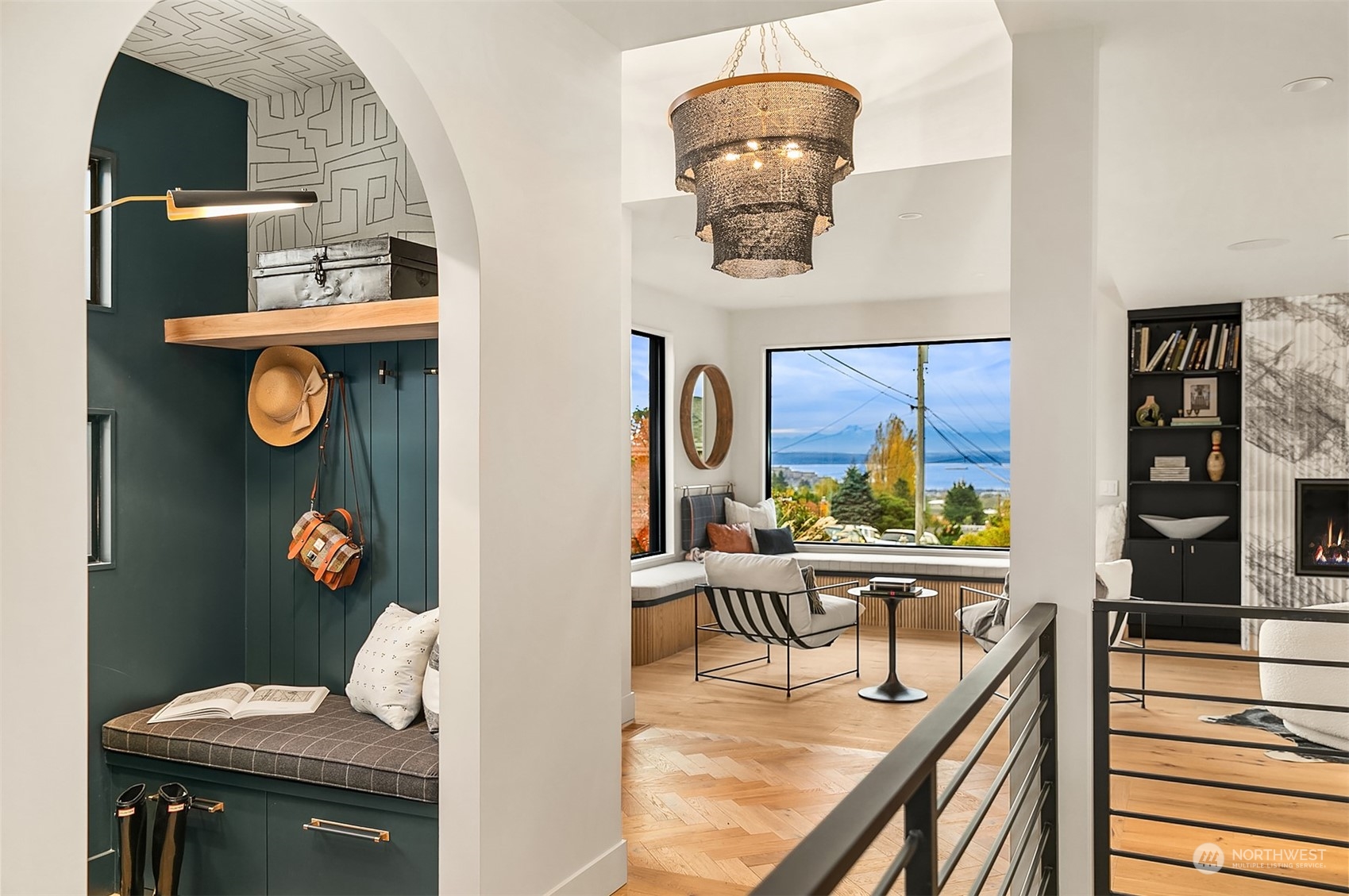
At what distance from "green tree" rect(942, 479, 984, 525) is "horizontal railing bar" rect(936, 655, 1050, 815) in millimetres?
5931

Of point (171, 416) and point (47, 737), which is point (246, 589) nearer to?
point (171, 416)

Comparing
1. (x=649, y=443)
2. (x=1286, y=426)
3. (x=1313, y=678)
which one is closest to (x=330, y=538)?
(x=1313, y=678)

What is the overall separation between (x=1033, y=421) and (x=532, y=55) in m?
1.74

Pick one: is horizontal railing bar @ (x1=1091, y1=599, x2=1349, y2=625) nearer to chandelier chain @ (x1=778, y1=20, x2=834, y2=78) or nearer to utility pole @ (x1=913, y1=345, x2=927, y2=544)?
chandelier chain @ (x1=778, y1=20, x2=834, y2=78)

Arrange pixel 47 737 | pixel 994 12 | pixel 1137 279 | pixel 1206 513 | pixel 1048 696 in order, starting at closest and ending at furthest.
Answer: pixel 47 737 < pixel 1048 696 < pixel 994 12 < pixel 1137 279 < pixel 1206 513

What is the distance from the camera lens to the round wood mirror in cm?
827

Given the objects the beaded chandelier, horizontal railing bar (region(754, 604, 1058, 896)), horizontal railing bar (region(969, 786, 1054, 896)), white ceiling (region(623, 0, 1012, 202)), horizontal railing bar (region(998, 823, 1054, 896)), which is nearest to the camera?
horizontal railing bar (region(754, 604, 1058, 896))

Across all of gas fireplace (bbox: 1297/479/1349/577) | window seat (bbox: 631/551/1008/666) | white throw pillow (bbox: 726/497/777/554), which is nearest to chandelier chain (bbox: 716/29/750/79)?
window seat (bbox: 631/551/1008/666)

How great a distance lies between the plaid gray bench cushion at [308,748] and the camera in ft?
8.69

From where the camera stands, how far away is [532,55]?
2.58m

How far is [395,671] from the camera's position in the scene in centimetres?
304

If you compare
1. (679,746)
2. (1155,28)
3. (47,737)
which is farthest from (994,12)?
(47,737)

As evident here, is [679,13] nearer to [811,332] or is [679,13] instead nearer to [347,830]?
[347,830]

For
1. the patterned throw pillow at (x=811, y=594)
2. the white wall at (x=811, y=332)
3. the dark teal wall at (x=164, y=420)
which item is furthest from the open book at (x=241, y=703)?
the white wall at (x=811, y=332)
